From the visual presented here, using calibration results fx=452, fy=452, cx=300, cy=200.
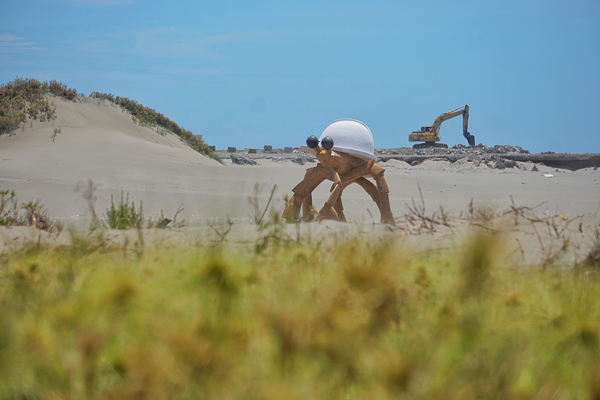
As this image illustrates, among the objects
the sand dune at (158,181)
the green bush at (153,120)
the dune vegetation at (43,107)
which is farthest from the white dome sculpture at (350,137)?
the green bush at (153,120)

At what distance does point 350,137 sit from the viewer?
17.5 ft

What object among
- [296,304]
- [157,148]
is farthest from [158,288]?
[157,148]

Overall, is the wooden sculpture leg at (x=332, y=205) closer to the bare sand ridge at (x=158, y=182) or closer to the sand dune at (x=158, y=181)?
the bare sand ridge at (x=158, y=182)

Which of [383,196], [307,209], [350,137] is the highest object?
[350,137]

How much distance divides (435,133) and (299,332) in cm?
3215

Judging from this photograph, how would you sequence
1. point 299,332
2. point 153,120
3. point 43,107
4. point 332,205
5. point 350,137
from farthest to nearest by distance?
point 153,120 → point 43,107 → point 350,137 → point 332,205 → point 299,332

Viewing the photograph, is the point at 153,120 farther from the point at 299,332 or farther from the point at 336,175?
the point at 299,332

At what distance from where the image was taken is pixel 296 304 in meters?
1.10

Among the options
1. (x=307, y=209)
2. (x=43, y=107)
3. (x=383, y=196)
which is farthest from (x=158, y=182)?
(x=43, y=107)

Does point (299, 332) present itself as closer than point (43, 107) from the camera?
Yes

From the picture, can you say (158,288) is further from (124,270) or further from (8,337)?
(8,337)

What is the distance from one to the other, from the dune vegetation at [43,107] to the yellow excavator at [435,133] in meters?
16.9

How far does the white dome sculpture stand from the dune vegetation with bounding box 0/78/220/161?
1187 cm

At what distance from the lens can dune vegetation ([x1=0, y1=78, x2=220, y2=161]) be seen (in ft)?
44.9
